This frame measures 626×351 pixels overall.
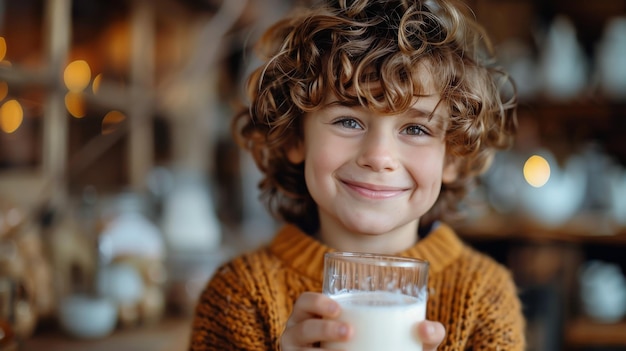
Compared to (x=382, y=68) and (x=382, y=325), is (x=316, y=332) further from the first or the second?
(x=382, y=68)

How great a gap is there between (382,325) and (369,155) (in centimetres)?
22

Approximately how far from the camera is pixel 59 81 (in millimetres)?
1649

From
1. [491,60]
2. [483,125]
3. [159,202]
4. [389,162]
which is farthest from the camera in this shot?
[159,202]

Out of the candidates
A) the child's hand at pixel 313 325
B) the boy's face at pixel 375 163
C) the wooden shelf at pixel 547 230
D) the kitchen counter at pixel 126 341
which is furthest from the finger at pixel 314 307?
the wooden shelf at pixel 547 230

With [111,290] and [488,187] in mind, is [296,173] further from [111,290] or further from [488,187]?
[488,187]

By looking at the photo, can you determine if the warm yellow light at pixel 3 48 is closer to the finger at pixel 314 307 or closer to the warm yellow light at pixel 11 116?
the warm yellow light at pixel 11 116

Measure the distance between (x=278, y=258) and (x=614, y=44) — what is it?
2.19m

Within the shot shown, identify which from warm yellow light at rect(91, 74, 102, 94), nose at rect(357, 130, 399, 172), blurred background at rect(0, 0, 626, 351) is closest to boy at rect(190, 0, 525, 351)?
nose at rect(357, 130, 399, 172)

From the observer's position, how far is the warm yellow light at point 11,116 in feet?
4.82

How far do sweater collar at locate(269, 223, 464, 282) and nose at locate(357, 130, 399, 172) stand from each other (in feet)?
0.61

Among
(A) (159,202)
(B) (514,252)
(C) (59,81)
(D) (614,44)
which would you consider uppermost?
(D) (614,44)

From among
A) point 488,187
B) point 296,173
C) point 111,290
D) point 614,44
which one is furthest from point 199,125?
point 296,173

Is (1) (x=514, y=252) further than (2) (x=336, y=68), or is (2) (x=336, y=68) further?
(1) (x=514, y=252)

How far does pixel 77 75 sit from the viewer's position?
5.83ft
